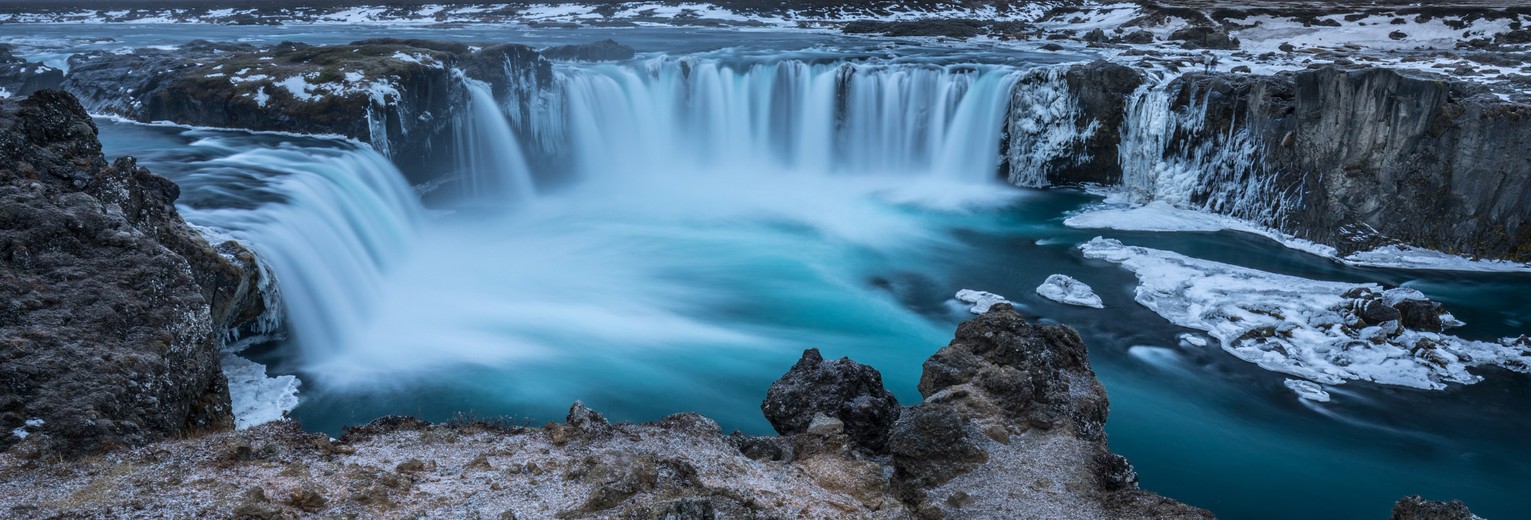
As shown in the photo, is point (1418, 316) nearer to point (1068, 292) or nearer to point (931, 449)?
point (1068, 292)

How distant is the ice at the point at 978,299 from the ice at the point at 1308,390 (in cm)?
430

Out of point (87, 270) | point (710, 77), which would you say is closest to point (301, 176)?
point (87, 270)

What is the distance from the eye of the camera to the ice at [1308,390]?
12.2 metres

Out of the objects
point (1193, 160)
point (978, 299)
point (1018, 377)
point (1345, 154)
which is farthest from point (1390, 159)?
point (1018, 377)

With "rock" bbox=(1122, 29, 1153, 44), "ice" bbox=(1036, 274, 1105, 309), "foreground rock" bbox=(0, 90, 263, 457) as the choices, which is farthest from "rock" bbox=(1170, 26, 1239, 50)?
"foreground rock" bbox=(0, 90, 263, 457)

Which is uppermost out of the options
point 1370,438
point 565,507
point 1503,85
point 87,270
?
point 1503,85

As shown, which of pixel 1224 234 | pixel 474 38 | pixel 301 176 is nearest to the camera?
pixel 301 176

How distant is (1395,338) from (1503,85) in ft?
24.5

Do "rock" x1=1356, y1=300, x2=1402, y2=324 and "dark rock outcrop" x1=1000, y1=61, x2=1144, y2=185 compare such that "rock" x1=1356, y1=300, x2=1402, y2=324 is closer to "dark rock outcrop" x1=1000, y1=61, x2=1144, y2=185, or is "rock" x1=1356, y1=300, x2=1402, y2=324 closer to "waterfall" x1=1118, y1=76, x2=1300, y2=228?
"waterfall" x1=1118, y1=76, x2=1300, y2=228

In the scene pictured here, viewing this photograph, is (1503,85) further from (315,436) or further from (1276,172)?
(315,436)

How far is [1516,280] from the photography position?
627 inches

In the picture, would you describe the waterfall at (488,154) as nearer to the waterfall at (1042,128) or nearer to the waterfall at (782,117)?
the waterfall at (782,117)

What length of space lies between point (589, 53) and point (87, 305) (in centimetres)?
2306

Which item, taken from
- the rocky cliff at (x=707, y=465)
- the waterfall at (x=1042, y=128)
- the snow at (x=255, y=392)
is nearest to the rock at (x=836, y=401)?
the rocky cliff at (x=707, y=465)
